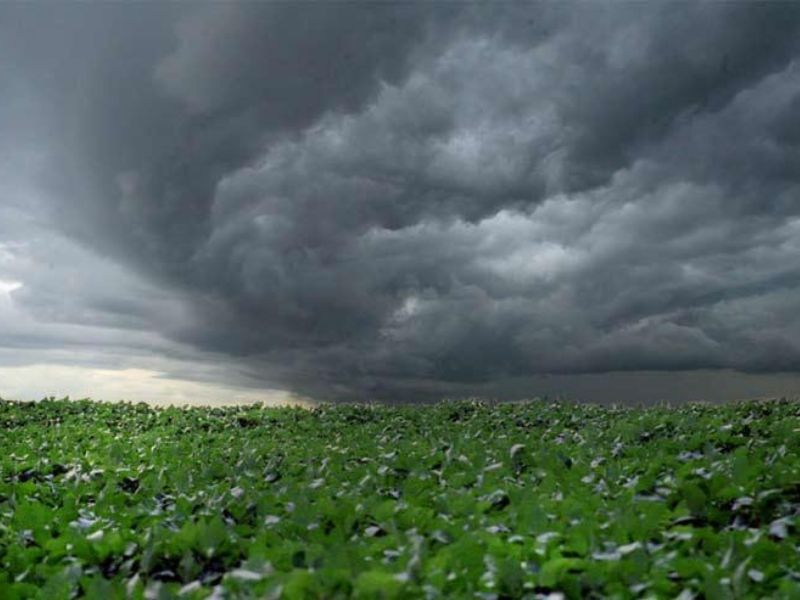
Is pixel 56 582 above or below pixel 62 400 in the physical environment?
below

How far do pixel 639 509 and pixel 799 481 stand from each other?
5.72ft

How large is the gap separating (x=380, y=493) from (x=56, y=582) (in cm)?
289

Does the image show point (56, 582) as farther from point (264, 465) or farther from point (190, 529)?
point (264, 465)

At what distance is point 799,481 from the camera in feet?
19.7

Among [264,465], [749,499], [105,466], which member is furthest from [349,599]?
[105,466]

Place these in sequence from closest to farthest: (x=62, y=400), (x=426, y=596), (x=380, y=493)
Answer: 1. (x=426, y=596)
2. (x=380, y=493)
3. (x=62, y=400)

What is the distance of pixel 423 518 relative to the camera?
17.3ft

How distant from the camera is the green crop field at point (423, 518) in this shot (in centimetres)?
404

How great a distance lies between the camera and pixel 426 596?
3705 mm

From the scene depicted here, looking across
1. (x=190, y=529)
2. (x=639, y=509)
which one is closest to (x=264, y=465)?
(x=190, y=529)

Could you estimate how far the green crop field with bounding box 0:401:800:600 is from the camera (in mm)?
4039

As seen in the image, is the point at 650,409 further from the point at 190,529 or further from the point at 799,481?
the point at 190,529

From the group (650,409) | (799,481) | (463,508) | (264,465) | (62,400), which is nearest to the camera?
(463,508)

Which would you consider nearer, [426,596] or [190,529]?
[426,596]
